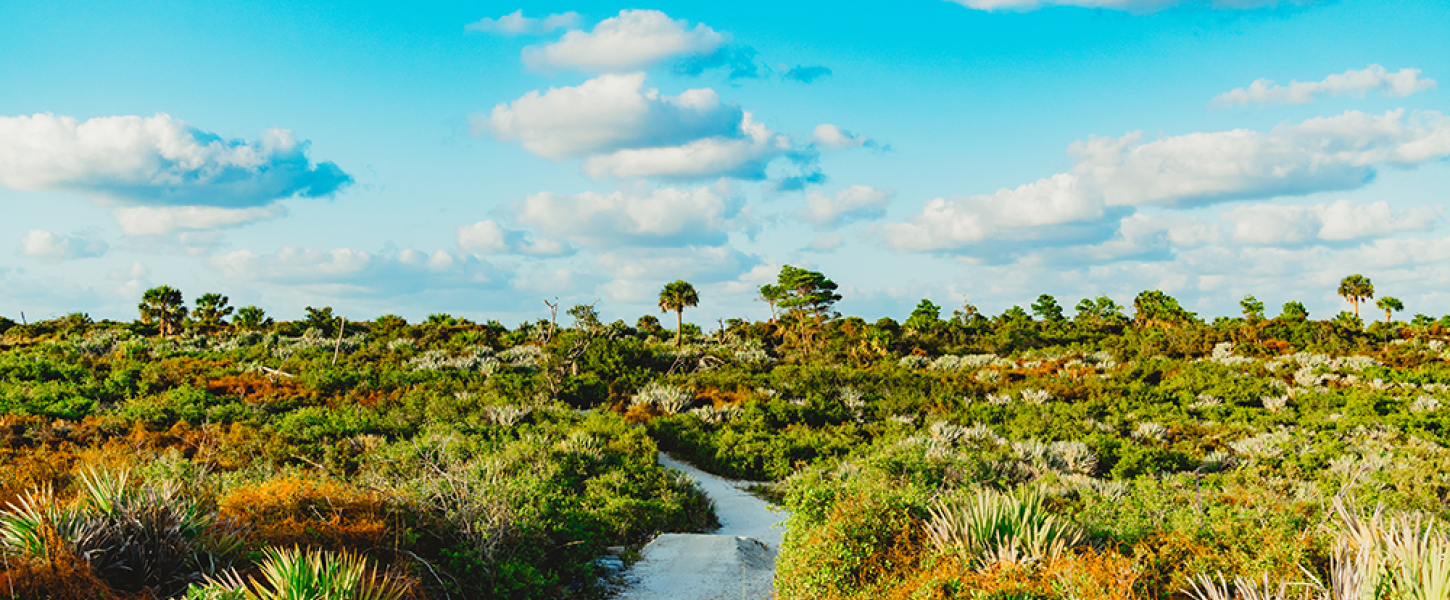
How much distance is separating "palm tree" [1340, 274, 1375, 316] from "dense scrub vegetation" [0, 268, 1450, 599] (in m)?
15.1

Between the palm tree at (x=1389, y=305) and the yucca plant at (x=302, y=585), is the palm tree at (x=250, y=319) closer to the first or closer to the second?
the yucca plant at (x=302, y=585)

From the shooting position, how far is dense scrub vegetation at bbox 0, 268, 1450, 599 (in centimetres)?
561

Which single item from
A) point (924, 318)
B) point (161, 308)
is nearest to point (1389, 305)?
point (924, 318)

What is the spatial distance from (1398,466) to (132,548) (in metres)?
14.8

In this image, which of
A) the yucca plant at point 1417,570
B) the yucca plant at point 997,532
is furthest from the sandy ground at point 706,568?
the yucca plant at point 1417,570

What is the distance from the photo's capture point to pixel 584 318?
2517 cm

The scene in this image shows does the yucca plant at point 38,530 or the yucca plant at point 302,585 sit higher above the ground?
the yucca plant at point 38,530

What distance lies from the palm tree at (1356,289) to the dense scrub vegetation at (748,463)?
15.1 m

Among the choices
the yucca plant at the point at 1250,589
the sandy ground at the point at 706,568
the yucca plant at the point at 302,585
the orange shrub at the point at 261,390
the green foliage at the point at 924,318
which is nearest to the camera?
the yucca plant at the point at 1250,589

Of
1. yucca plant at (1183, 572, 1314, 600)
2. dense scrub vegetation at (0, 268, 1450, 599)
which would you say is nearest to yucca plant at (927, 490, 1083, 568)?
dense scrub vegetation at (0, 268, 1450, 599)

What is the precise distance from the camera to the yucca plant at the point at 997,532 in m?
5.91

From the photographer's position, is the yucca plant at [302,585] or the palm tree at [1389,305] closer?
the yucca plant at [302,585]

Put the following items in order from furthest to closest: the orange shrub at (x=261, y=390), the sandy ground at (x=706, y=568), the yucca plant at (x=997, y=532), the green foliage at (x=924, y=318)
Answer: the green foliage at (x=924, y=318) < the orange shrub at (x=261, y=390) < the sandy ground at (x=706, y=568) < the yucca plant at (x=997, y=532)

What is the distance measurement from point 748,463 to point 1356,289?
158ft
